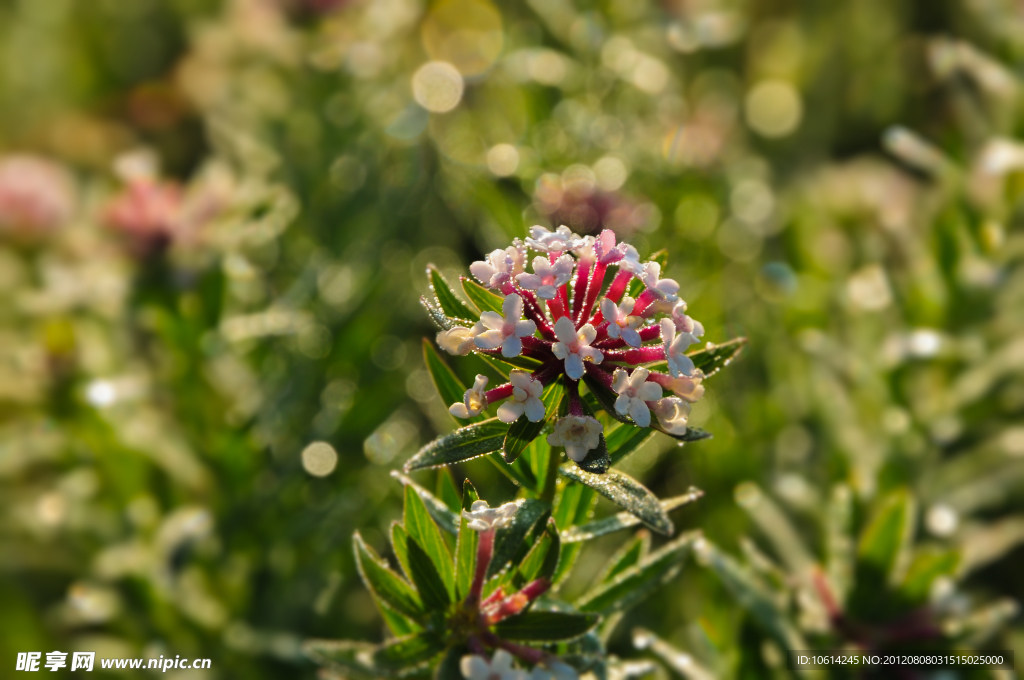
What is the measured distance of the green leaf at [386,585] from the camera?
50cm

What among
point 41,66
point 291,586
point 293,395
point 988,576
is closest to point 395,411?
point 293,395

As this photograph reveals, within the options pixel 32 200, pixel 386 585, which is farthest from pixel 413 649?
pixel 32 200

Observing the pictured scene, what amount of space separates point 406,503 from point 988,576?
827mm

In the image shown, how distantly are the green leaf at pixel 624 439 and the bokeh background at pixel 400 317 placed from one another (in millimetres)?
237

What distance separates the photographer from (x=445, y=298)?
1.61 feet

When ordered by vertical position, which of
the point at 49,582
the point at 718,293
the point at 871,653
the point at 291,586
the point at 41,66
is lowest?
the point at 871,653

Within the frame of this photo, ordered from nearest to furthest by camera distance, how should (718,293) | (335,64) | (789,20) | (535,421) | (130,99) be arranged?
(535,421) < (718,293) < (335,64) < (130,99) < (789,20)

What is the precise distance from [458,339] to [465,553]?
138 millimetres

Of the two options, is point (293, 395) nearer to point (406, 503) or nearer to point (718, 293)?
point (406, 503)

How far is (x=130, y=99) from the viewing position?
5.49 feet

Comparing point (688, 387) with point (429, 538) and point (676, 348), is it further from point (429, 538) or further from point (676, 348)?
point (429, 538)

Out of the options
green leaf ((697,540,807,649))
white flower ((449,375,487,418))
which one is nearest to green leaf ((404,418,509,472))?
white flower ((449,375,487,418))

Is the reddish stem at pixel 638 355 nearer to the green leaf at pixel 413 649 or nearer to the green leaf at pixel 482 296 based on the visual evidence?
the green leaf at pixel 482 296

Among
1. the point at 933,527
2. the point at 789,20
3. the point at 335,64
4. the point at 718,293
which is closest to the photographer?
the point at 933,527
